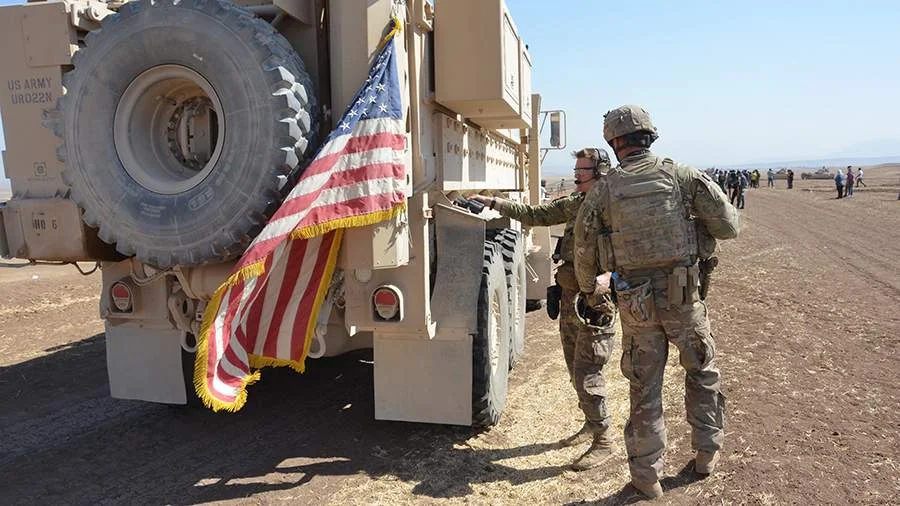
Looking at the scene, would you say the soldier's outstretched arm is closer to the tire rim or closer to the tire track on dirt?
the tire rim

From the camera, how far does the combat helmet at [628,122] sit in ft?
11.5

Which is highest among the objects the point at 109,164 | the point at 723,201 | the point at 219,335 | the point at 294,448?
the point at 109,164

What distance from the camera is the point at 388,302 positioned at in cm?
374

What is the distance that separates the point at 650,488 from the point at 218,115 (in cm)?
301

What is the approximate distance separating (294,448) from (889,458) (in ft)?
11.8

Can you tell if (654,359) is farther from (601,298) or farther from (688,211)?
(688,211)

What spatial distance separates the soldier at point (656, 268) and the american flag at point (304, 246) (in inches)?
46.1

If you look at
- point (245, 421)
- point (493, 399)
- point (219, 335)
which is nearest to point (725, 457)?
point (493, 399)

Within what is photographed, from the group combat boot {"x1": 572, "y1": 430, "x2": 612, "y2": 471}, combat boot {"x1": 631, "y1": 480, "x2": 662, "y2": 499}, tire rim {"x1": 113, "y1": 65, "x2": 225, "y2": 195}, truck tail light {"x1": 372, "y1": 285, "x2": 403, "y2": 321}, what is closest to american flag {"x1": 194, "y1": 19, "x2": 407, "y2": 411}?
truck tail light {"x1": 372, "y1": 285, "x2": 403, "y2": 321}

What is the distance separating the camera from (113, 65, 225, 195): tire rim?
3506mm

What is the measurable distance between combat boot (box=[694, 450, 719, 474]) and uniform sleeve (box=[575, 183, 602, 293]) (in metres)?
1.09

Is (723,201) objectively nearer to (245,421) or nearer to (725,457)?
(725,457)

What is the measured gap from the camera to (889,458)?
3791 millimetres

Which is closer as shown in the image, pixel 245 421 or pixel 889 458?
pixel 889 458
